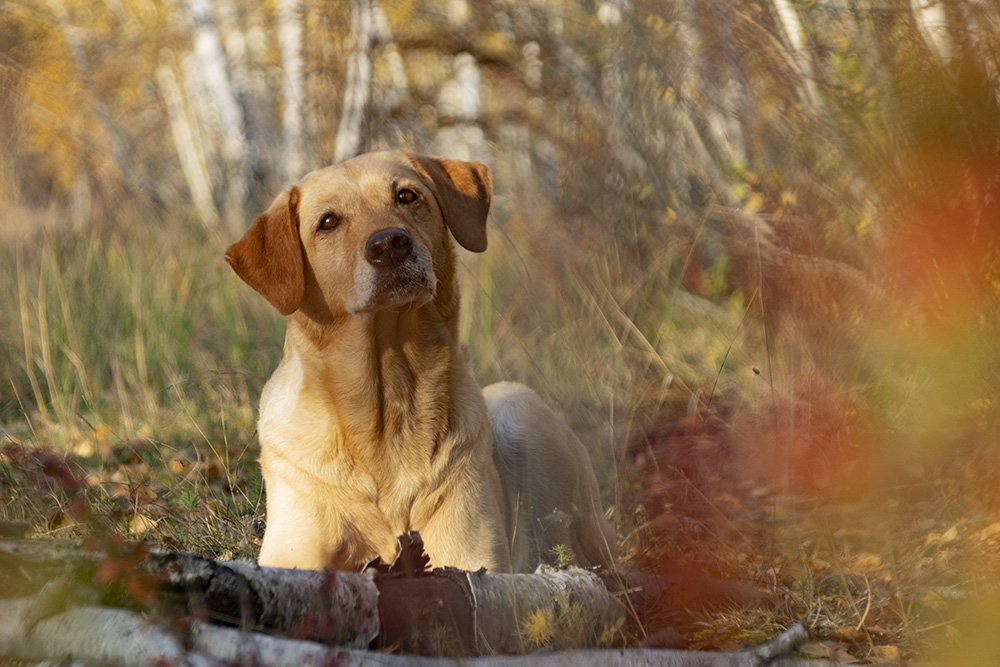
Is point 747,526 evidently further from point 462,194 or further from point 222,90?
point 222,90

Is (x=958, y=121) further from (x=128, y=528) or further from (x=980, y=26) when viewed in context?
(x=128, y=528)

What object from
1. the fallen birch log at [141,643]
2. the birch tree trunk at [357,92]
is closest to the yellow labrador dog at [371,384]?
the fallen birch log at [141,643]

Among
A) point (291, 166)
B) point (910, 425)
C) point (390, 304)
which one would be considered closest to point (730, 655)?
point (390, 304)

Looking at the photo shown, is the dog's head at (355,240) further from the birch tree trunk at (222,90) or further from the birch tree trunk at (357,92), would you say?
the birch tree trunk at (222,90)

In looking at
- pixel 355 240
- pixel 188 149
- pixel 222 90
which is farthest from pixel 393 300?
pixel 188 149

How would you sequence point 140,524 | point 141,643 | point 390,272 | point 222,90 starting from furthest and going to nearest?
point 222,90 < point 140,524 < point 390,272 < point 141,643

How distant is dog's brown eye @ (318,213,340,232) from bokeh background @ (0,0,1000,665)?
48.3 inches

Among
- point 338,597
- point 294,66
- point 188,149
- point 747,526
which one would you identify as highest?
point 294,66

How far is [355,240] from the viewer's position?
3.27 m

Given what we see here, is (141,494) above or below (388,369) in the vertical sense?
below

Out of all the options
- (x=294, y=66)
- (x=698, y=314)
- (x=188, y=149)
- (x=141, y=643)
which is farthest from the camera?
(x=188, y=149)

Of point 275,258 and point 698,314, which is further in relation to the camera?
point 698,314

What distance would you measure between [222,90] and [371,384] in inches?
353

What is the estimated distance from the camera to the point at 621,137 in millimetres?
5617
